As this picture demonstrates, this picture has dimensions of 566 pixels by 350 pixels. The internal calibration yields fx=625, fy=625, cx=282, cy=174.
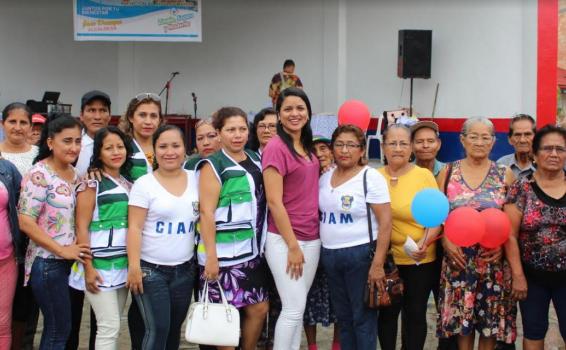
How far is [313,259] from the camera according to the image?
3.34 m

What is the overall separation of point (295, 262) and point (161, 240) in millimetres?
690

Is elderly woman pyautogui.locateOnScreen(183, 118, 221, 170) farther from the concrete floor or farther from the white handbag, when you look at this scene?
the concrete floor

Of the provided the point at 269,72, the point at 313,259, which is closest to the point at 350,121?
the point at 313,259

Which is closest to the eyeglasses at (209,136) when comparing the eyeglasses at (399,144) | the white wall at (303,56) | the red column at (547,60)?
the eyeglasses at (399,144)

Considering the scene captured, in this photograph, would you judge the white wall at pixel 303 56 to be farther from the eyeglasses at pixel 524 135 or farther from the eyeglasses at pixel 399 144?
the eyeglasses at pixel 399 144

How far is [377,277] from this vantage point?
323 cm

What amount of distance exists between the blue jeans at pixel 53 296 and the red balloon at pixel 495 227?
211 cm

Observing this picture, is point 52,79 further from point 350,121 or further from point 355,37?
point 350,121

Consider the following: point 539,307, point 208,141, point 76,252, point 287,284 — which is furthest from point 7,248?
point 539,307

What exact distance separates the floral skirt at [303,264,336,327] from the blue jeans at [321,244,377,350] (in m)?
0.31

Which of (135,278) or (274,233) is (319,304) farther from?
(135,278)

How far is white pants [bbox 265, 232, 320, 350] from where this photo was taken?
10.7 feet

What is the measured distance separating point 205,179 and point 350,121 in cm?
140

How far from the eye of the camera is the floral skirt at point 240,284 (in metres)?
3.22
